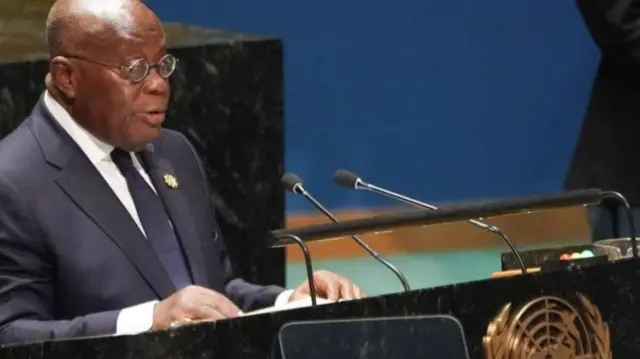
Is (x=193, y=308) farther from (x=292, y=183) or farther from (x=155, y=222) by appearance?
(x=292, y=183)

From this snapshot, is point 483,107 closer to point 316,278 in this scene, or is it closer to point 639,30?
point 639,30

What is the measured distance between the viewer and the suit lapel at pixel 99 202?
9.30 ft

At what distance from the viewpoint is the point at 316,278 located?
9.29 feet

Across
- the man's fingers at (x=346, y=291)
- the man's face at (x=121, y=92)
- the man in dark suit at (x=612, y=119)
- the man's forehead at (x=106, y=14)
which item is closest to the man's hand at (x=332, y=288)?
the man's fingers at (x=346, y=291)

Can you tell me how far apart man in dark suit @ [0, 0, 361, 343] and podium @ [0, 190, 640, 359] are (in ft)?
0.95

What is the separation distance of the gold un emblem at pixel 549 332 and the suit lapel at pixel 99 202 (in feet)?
2.16

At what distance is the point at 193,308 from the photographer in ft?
8.29

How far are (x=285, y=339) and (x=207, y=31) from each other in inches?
81.8

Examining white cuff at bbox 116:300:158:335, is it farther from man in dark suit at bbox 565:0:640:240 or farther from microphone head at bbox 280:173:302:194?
man in dark suit at bbox 565:0:640:240

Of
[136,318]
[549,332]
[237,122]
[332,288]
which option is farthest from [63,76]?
[237,122]

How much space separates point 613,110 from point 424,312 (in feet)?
4.98

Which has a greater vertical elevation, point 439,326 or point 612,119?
point 612,119

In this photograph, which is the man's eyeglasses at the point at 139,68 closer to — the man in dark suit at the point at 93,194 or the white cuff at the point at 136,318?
the man in dark suit at the point at 93,194

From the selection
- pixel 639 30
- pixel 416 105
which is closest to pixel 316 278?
pixel 639 30
